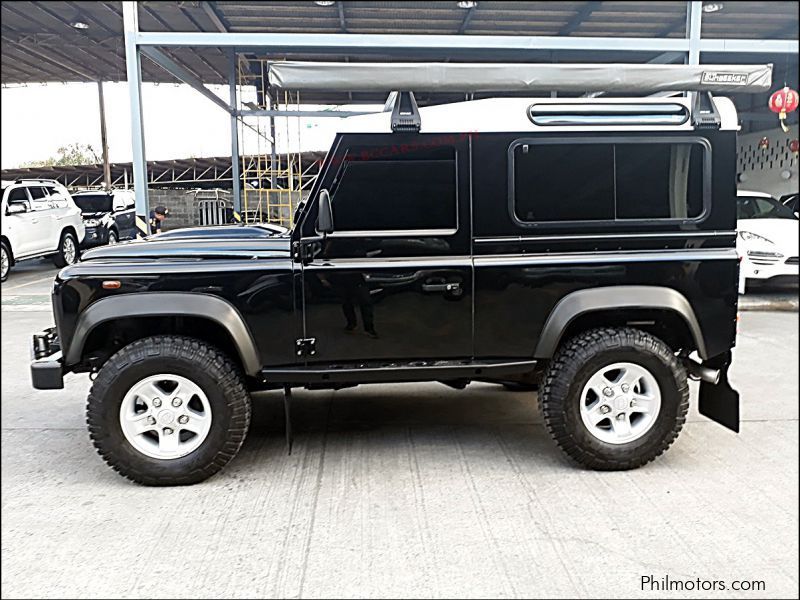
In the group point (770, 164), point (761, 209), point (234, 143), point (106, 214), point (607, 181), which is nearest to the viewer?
point (607, 181)

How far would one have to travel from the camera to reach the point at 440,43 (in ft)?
30.4

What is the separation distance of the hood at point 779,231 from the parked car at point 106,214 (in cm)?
949

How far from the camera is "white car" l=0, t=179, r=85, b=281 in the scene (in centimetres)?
1074

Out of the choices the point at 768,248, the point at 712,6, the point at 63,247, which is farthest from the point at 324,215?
the point at 63,247

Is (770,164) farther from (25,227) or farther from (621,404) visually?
(25,227)

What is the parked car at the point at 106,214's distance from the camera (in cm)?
1049

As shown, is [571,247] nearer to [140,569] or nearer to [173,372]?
[173,372]

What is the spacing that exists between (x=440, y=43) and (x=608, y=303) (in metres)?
6.79

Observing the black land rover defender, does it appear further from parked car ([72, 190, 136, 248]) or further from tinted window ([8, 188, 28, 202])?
tinted window ([8, 188, 28, 202])

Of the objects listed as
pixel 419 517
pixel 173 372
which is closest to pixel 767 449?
pixel 419 517

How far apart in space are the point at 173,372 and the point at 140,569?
1106 millimetres

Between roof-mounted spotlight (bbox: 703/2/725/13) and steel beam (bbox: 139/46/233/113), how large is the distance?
8.72 metres

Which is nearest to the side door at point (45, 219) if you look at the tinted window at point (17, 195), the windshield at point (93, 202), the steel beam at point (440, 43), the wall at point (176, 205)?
the tinted window at point (17, 195)

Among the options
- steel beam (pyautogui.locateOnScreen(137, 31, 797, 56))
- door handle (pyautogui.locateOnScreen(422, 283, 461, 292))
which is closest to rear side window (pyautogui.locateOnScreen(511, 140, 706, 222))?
door handle (pyautogui.locateOnScreen(422, 283, 461, 292))
